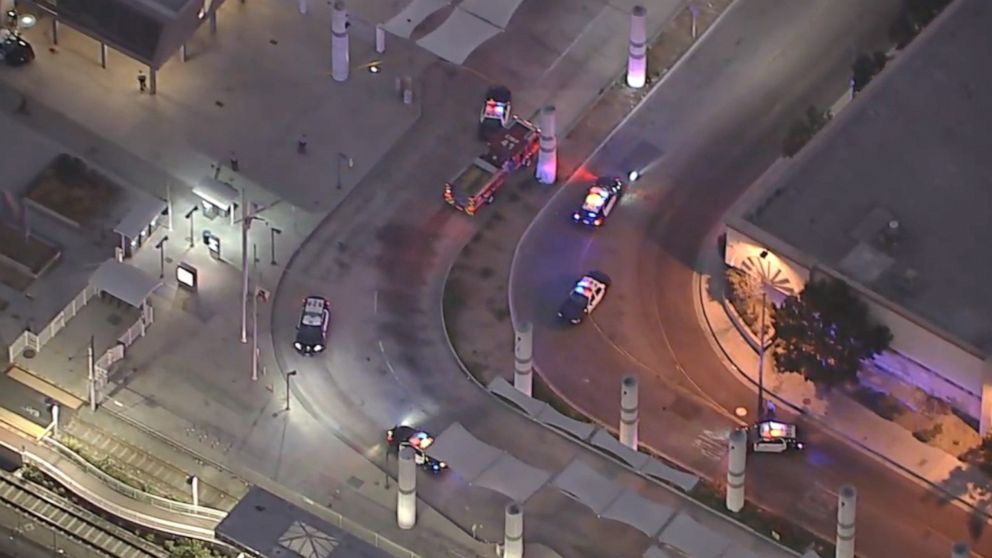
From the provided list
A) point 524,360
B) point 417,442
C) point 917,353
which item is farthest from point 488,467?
point 917,353

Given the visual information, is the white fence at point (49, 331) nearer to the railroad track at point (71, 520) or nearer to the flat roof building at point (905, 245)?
the railroad track at point (71, 520)

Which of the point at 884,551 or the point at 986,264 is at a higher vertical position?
the point at 986,264

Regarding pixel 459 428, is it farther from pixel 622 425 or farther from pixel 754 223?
pixel 754 223

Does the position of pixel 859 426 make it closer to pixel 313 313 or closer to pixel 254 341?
pixel 313 313

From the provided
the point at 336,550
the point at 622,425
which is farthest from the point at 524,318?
the point at 336,550

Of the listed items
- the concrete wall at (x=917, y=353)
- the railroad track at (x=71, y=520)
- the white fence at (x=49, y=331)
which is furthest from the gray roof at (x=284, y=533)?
the concrete wall at (x=917, y=353)

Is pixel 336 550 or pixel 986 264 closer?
pixel 336 550
